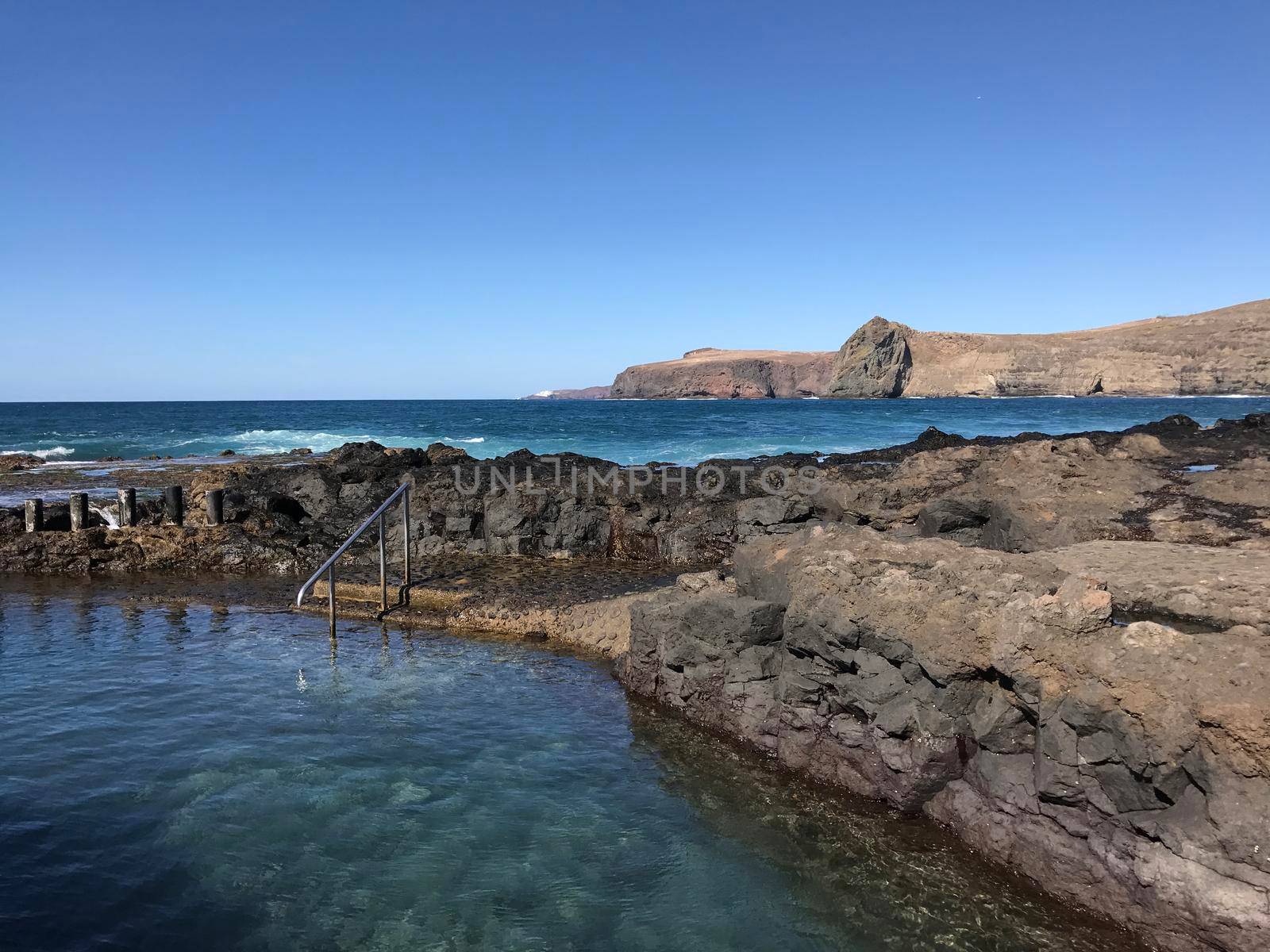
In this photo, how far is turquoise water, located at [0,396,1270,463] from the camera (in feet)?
167

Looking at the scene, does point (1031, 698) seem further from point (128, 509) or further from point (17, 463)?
point (17, 463)

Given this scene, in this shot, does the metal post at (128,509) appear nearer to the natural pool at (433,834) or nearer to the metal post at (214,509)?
the metal post at (214,509)

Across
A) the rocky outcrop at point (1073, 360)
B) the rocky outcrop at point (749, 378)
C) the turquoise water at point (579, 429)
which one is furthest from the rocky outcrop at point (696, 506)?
the rocky outcrop at point (749, 378)

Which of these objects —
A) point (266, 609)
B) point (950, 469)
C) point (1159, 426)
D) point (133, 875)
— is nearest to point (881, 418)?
point (1159, 426)

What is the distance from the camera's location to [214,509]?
1770 centimetres

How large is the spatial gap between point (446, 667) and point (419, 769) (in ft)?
9.79

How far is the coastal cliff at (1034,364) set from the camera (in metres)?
115

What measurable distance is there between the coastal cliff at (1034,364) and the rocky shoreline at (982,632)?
→ 12623 centimetres

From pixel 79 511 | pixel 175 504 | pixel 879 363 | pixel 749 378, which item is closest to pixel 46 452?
pixel 79 511

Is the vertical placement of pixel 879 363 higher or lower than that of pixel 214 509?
higher

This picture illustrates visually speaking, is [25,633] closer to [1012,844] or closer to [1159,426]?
[1012,844]

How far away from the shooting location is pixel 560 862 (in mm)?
6121

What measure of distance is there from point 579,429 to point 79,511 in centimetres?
5678

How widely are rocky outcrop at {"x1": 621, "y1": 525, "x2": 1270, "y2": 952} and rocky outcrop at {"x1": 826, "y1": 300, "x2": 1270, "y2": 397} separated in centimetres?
13376
